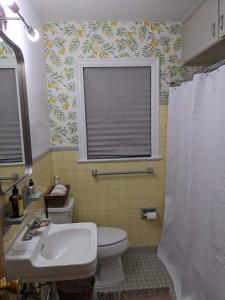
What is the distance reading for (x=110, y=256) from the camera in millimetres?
2029

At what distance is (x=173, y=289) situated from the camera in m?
2.02

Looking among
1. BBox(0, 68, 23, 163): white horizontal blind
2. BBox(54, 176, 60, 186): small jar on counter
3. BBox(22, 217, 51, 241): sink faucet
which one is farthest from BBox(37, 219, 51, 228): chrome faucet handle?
BBox(54, 176, 60, 186): small jar on counter

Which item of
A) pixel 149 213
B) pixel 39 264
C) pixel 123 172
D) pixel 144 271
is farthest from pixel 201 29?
pixel 144 271

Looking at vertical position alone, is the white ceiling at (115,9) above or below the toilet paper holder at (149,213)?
above

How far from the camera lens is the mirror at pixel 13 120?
4.06 feet

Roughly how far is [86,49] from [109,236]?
180cm

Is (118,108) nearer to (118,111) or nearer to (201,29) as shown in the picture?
(118,111)

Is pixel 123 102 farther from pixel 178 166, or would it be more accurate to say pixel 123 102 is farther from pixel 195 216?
pixel 195 216

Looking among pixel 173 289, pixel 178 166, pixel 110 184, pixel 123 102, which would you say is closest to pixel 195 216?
pixel 178 166

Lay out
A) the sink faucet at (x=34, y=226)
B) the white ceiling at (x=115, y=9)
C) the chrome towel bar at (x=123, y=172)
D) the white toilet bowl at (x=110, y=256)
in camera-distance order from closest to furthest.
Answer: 1. the sink faucet at (x=34, y=226)
2. the white ceiling at (x=115, y=9)
3. the white toilet bowl at (x=110, y=256)
4. the chrome towel bar at (x=123, y=172)

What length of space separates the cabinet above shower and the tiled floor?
202cm

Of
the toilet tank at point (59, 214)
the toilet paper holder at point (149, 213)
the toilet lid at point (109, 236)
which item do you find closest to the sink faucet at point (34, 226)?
the toilet tank at point (59, 214)

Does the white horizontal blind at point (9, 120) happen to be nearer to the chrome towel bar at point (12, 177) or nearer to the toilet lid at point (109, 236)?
the chrome towel bar at point (12, 177)

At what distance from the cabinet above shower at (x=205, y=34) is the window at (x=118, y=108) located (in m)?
0.37
